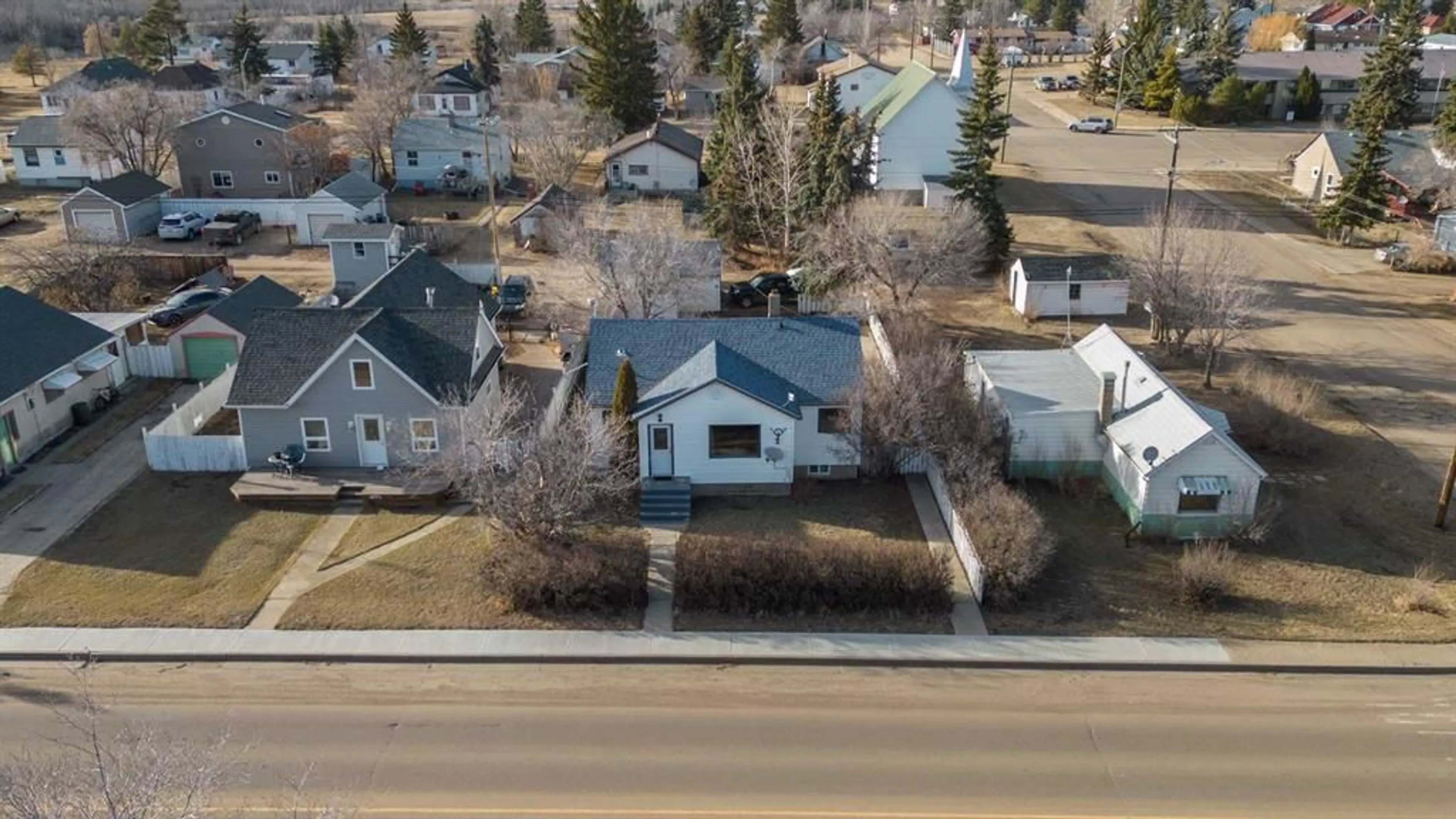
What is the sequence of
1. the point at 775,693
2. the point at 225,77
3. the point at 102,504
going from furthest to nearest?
the point at 225,77, the point at 102,504, the point at 775,693

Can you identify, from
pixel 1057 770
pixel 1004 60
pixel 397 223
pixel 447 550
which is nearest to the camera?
pixel 1057 770

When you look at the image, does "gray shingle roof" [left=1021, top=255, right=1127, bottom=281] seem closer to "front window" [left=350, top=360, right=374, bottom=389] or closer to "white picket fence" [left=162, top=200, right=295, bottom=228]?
"front window" [left=350, top=360, right=374, bottom=389]

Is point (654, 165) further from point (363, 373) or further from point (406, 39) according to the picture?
point (406, 39)

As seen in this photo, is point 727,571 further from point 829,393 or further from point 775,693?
point 829,393

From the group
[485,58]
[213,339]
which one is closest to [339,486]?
[213,339]

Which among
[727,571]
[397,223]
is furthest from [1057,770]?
[397,223]

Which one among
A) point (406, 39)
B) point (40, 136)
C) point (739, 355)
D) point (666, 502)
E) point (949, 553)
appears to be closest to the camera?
point (949, 553)

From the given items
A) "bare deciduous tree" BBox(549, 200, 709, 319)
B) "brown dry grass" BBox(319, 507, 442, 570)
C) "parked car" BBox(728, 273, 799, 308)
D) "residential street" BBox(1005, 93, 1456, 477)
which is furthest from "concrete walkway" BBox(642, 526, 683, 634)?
"residential street" BBox(1005, 93, 1456, 477)
